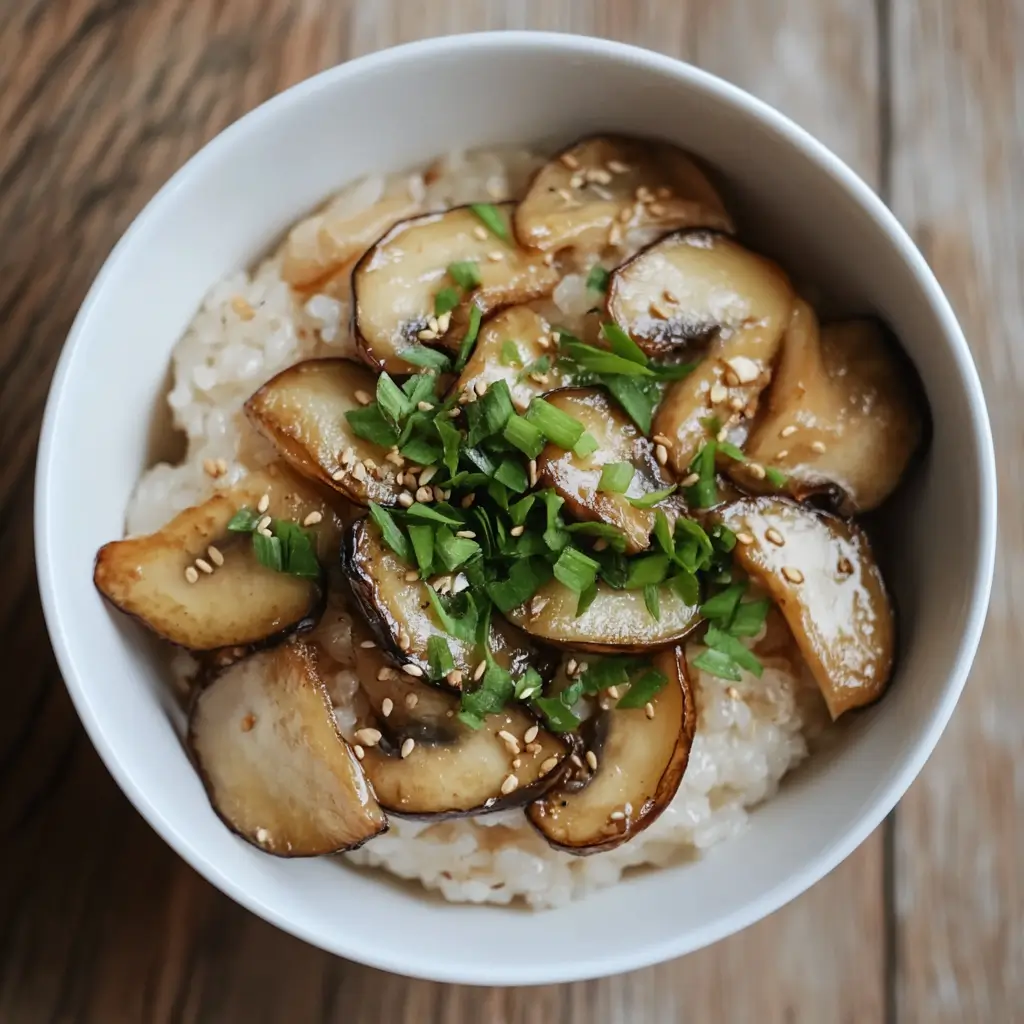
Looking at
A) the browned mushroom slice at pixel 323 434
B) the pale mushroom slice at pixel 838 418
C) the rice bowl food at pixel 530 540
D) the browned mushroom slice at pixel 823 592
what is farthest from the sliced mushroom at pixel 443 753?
the pale mushroom slice at pixel 838 418

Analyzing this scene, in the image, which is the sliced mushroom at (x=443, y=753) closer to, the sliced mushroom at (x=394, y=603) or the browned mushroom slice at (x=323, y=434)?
the sliced mushroom at (x=394, y=603)

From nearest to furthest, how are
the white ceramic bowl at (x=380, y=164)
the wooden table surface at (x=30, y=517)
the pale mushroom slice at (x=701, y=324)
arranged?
the white ceramic bowl at (x=380, y=164)
the pale mushroom slice at (x=701, y=324)
the wooden table surface at (x=30, y=517)

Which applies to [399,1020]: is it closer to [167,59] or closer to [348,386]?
[348,386]

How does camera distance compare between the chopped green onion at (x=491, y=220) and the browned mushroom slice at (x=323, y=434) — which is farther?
the chopped green onion at (x=491, y=220)

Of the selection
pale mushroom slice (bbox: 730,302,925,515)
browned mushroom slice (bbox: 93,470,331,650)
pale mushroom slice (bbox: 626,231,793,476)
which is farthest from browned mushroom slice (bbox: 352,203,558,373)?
pale mushroom slice (bbox: 730,302,925,515)

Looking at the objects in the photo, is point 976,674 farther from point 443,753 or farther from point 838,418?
point 443,753

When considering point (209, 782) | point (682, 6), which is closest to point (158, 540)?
point (209, 782)
